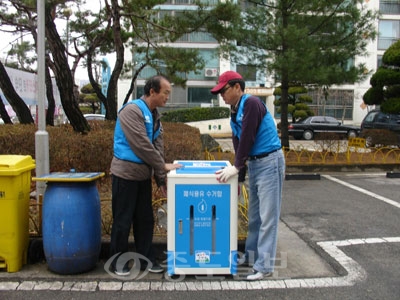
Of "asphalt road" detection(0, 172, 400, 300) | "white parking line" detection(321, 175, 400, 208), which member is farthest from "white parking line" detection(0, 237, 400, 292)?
"white parking line" detection(321, 175, 400, 208)

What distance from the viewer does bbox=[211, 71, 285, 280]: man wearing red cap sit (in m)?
3.62

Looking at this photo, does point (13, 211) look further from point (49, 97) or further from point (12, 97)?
point (49, 97)

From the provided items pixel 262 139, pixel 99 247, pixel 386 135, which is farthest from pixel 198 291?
pixel 386 135

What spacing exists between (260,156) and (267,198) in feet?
1.24

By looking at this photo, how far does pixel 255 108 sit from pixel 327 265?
1815 millimetres

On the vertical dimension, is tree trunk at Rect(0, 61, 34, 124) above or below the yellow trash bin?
above

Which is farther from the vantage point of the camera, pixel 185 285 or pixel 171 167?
pixel 171 167

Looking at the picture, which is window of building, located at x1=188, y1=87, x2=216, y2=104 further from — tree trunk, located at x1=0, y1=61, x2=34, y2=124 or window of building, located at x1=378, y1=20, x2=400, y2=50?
tree trunk, located at x1=0, y1=61, x2=34, y2=124

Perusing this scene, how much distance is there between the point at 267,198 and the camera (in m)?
3.72

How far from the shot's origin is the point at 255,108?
3.61 m

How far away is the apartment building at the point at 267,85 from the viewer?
30.0 meters

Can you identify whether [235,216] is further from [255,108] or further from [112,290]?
[112,290]

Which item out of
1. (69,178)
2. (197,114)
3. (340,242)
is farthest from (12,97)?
(197,114)

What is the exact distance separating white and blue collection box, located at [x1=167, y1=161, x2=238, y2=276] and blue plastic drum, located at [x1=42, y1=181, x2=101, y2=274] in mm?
742
